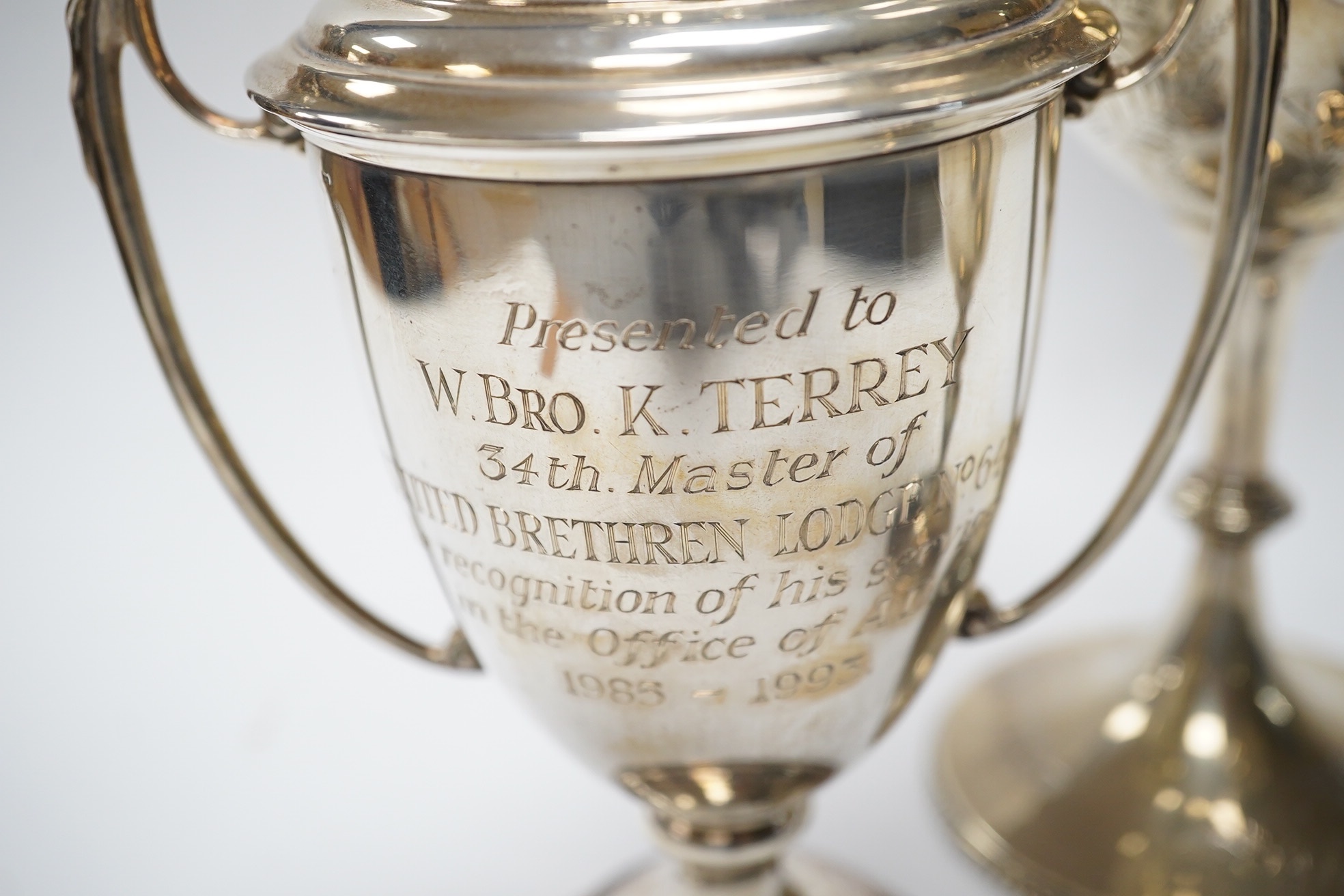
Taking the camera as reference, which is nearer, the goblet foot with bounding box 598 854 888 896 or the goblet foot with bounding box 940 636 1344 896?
the goblet foot with bounding box 598 854 888 896

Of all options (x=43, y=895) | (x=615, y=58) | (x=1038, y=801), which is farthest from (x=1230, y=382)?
(x=43, y=895)

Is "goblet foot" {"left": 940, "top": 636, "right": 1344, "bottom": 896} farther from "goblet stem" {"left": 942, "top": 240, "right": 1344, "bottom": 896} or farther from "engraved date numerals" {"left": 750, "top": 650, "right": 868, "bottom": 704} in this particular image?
"engraved date numerals" {"left": 750, "top": 650, "right": 868, "bottom": 704}

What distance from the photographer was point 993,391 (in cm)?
55

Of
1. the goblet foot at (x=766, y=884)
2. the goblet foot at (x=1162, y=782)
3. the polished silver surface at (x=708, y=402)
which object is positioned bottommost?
the goblet foot at (x=1162, y=782)

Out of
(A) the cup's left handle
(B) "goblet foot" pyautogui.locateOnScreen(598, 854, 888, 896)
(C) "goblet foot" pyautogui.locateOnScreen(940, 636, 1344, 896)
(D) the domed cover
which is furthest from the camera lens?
(C) "goblet foot" pyautogui.locateOnScreen(940, 636, 1344, 896)

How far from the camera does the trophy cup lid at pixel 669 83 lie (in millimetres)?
427

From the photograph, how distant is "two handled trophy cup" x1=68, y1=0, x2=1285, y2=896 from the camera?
44cm

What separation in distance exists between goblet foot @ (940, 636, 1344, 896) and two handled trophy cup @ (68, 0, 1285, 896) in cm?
33

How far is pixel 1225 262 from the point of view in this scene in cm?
63

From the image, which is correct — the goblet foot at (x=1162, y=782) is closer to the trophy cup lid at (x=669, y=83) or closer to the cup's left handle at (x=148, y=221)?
the cup's left handle at (x=148, y=221)

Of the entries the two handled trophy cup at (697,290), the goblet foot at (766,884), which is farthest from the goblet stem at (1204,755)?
the two handled trophy cup at (697,290)

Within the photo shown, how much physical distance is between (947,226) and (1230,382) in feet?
1.56

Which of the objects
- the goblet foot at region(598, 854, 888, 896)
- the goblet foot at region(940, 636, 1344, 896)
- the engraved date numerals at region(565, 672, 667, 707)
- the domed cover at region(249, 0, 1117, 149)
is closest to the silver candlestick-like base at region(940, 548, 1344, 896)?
the goblet foot at region(940, 636, 1344, 896)

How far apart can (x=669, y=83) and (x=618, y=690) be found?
0.28 meters
